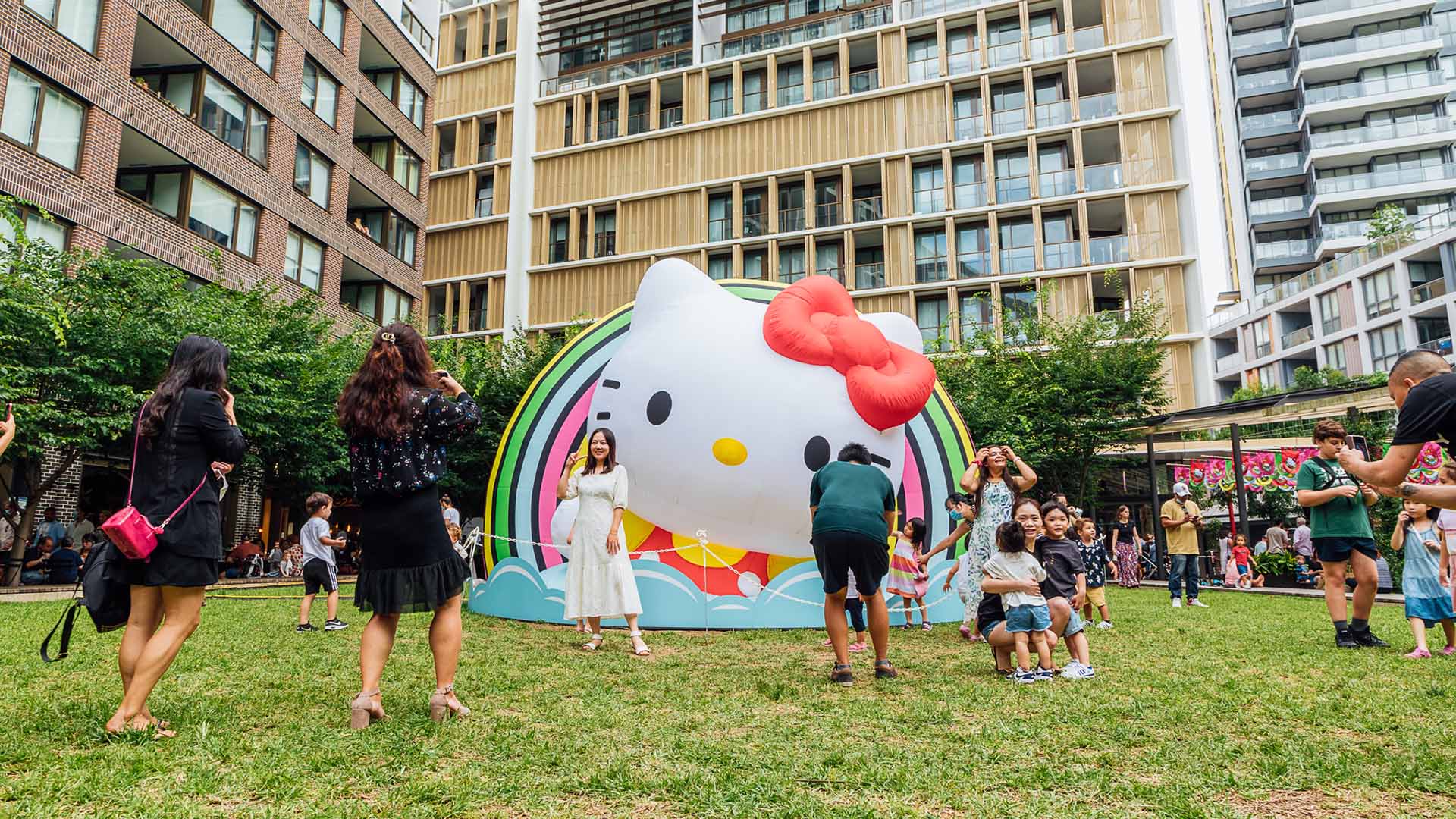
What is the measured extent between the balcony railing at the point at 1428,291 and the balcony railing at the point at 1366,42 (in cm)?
1893

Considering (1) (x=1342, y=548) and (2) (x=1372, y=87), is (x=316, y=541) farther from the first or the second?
(2) (x=1372, y=87)

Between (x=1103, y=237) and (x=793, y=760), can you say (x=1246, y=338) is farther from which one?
(x=793, y=760)

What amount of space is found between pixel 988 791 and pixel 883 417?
5104mm

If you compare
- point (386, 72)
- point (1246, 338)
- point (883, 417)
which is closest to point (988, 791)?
point (883, 417)

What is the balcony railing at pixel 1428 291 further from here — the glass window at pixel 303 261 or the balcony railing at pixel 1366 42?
the glass window at pixel 303 261

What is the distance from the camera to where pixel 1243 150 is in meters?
53.3

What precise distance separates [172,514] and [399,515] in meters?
0.94

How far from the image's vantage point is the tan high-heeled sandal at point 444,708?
4.18 m

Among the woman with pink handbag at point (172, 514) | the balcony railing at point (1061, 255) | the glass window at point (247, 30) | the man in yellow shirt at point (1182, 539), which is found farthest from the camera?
the balcony railing at point (1061, 255)

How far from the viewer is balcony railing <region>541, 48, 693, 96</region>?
121ft

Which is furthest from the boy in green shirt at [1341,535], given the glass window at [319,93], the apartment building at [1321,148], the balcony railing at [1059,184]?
the apartment building at [1321,148]

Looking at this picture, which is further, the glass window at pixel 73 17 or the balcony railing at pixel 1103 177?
the balcony railing at pixel 1103 177

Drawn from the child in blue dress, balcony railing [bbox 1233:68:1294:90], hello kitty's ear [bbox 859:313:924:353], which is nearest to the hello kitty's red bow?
hello kitty's ear [bbox 859:313:924:353]

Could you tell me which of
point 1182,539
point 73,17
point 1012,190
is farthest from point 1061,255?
point 73,17
